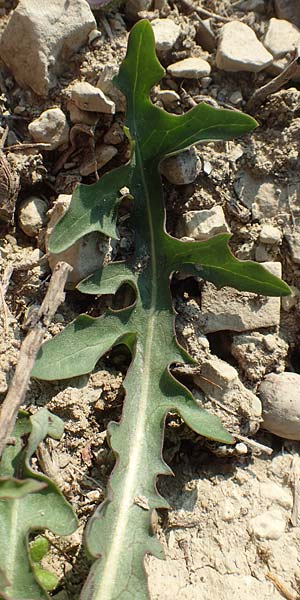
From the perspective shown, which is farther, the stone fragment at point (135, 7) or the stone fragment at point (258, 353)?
the stone fragment at point (135, 7)

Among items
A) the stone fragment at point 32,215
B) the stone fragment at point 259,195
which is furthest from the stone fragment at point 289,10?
the stone fragment at point 32,215

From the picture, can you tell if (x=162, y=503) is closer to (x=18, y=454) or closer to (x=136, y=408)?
(x=136, y=408)

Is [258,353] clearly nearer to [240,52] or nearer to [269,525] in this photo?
[269,525]

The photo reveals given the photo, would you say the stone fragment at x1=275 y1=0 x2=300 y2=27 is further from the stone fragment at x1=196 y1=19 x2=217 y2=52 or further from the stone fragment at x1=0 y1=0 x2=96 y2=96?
the stone fragment at x1=0 y1=0 x2=96 y2=96

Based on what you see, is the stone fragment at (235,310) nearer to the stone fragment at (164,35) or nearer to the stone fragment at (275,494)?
the stone fragment at (275,494)

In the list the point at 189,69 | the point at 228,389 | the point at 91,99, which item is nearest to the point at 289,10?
the point at 189,69

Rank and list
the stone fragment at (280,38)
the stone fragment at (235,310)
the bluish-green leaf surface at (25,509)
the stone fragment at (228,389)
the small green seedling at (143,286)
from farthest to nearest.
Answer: the stone fragment at (280,38), the stone fragment at (235,310), the stone fragment at (228,389), the small green seedling at (143,286), the bluish-green leaf surface at (25,509)

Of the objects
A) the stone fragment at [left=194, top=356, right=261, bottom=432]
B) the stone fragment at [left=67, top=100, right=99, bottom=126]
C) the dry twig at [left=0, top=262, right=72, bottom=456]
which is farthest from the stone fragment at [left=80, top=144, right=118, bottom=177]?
the stone fragment at [left=194, top=356, right=261, bottom=432]
